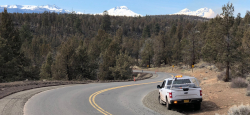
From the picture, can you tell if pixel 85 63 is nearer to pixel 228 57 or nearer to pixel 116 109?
pixel 228 57

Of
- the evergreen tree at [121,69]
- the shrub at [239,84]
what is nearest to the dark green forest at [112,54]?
the evergreen tree at [121,69]

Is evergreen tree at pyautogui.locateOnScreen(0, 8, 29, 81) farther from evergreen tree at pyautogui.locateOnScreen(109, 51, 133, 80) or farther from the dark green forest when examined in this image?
evergreen tree at pyautogui.locateOnScreen(109, 51, 133, 80)

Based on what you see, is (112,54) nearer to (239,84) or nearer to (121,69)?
(121,69)

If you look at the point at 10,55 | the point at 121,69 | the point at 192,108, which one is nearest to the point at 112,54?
the point at 121,69

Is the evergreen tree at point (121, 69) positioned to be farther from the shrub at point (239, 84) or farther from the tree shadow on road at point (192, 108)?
the tree shadow on road at point (192, 108)

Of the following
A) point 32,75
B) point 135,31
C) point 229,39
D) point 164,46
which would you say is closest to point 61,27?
point 135,31

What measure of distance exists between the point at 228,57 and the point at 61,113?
1606 cm

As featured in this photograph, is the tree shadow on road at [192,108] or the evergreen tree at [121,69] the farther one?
the evergreen tree at [121,69]

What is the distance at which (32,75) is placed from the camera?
143 feet

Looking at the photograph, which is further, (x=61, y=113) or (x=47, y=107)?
(x=47, y=107)

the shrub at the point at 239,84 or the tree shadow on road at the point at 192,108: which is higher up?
the shrub at the point at 239,84

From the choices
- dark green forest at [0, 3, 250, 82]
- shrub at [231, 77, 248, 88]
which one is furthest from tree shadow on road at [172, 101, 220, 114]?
dark green forest at [0, 3, 250, 82]

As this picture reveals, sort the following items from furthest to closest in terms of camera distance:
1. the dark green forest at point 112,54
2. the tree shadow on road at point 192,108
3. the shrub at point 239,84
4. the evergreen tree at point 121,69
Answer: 1. the evergreen tree at point 121,69
2. the dark green forest at point 112,54
3. the shrub at point 239,84
4. the tree shadow on road at point 192,108

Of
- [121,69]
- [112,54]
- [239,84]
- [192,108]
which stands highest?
[112,54]
